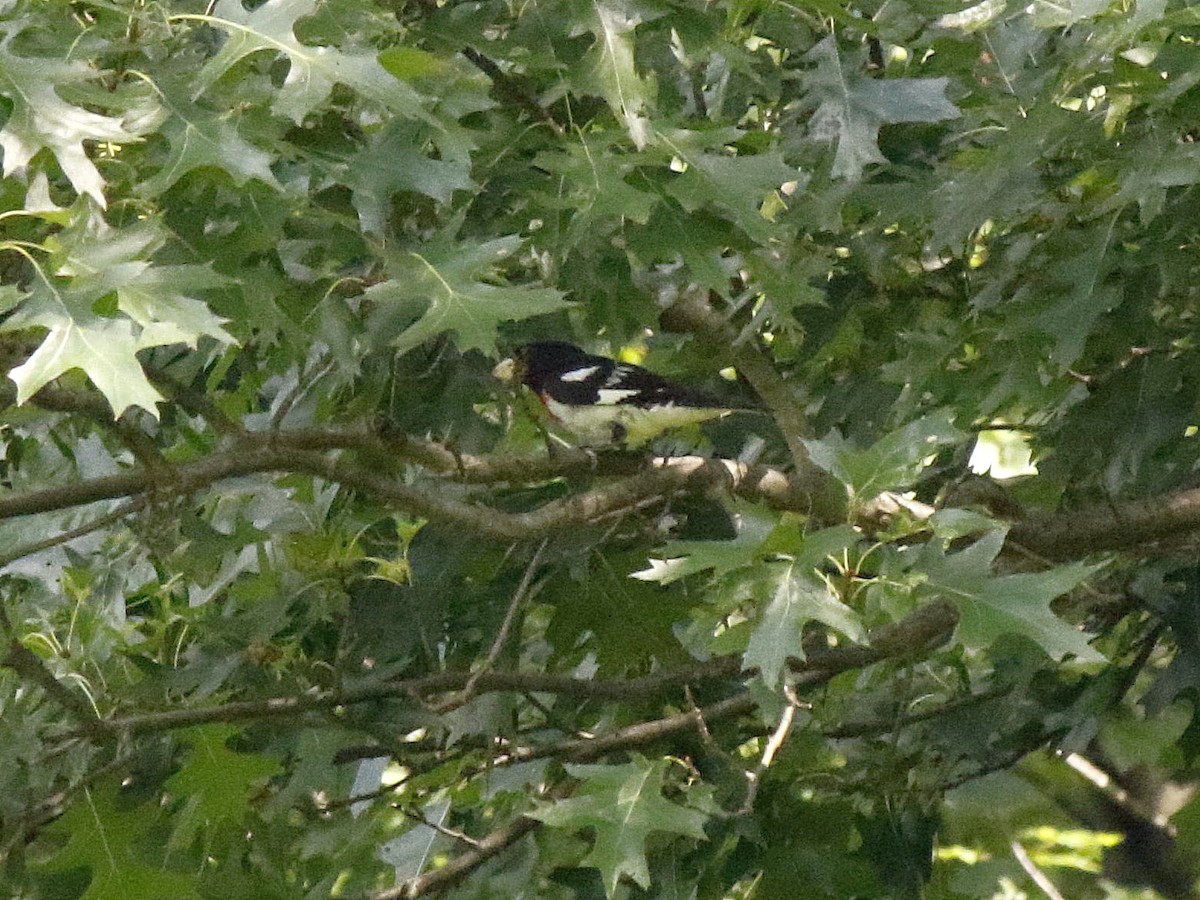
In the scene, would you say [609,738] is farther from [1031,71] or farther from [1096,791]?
[1096,791]

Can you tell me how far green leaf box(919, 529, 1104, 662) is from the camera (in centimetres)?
254

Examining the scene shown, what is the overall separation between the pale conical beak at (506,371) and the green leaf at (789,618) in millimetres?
1272

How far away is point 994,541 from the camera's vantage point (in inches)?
102

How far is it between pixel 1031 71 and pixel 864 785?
171 centimetres

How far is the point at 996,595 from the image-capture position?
8.49ft

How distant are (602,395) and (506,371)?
30.5 inches

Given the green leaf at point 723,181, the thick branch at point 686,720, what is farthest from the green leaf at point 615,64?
the thick branch at point 686,720

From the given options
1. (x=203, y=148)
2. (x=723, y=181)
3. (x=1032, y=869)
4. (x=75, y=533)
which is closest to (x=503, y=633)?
(x=75, y=533)

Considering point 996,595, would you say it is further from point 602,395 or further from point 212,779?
point 602,395

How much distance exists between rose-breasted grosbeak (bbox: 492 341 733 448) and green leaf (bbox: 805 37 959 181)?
34.3 inches

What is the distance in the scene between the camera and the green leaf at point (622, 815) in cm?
268

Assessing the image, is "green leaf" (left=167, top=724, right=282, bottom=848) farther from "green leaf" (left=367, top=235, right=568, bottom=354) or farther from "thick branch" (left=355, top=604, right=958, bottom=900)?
"green leaf" (left=367, top=235, right=568, bottom=354)

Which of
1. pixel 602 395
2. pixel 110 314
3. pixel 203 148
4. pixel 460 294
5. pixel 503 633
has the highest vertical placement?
pixel 203 148

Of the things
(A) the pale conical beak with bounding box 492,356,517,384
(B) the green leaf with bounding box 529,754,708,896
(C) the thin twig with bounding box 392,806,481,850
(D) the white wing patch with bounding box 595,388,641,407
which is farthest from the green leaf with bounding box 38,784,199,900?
(D) the white wing patch with bounding box 595,388,641,407
